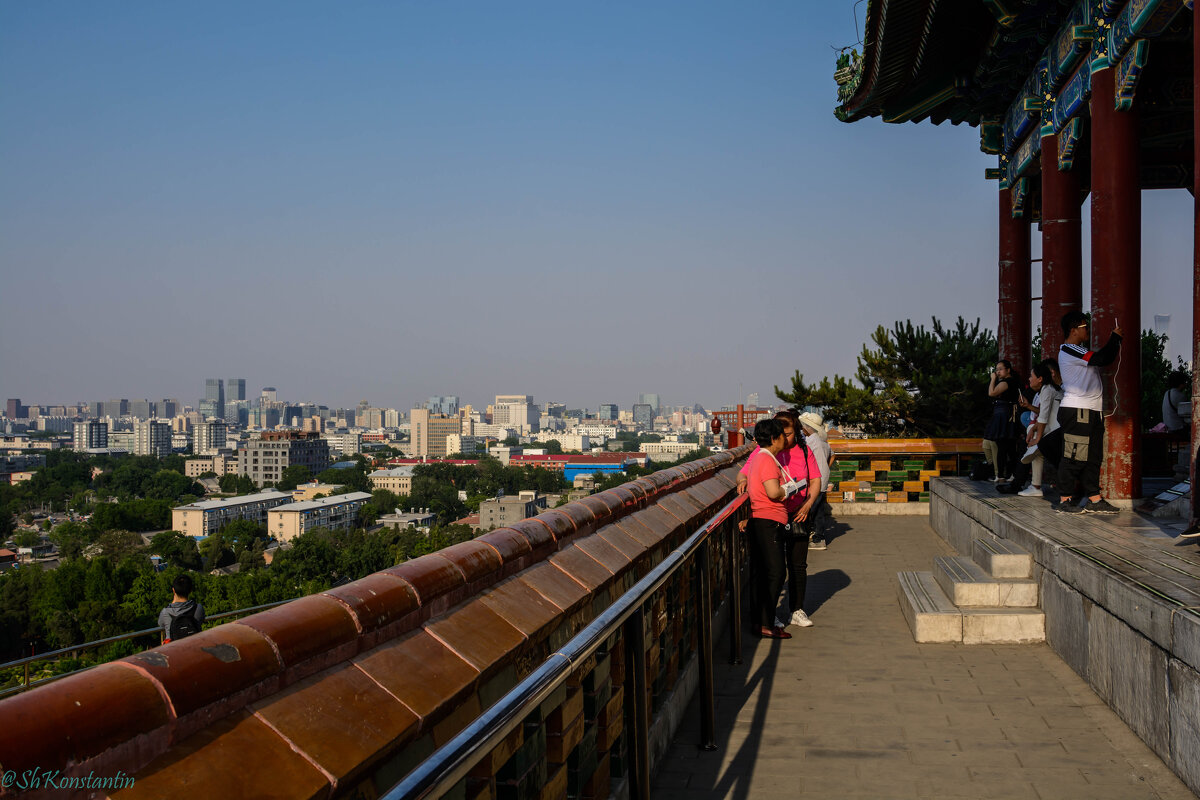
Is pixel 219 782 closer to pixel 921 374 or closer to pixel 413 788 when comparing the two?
pixel 413 788

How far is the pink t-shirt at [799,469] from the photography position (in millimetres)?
6844

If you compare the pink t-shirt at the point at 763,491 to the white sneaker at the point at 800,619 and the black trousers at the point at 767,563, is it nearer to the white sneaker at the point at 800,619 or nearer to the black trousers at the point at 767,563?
the black trousers at the point at 767,563

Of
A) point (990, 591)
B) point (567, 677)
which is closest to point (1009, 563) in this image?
point (990, 591)

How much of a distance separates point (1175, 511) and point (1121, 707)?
4.29 m

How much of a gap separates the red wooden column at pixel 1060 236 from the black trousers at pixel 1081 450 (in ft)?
12.9

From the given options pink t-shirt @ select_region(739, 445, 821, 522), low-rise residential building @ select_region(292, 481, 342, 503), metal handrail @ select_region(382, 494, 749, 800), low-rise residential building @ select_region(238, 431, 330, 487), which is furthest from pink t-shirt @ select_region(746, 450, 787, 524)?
low-rise residential building @ select_region(238, 431, 330, 487)

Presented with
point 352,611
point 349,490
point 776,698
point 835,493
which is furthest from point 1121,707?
point 349,490

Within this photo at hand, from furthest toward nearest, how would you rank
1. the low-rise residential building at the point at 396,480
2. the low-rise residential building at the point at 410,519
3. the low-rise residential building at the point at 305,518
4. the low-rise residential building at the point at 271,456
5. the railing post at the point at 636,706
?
the low-rise residential building at the point at 271,456 < the low-rise residential building at the point at 396,480 < the low-rise residential building at the point at 410,519 < the low-rise residential building at the point at 305,518 < the railing post at the point at 636,706

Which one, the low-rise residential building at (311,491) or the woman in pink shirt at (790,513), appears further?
the low-rise residential building at (311,491)

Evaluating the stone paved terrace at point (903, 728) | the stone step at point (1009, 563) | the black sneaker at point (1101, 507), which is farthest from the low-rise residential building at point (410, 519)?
the stone paved terrace at point (903, 728)

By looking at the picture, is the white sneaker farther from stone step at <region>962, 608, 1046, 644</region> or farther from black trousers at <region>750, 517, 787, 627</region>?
stone step at <region>962, 608, 1046, 644</region>

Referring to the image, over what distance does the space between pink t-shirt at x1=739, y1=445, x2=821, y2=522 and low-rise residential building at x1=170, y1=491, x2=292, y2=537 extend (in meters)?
114

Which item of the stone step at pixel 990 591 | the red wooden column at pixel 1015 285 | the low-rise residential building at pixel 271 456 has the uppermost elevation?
the red wooden column at pixel 1015 285

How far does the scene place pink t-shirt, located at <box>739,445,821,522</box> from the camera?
269 inches
